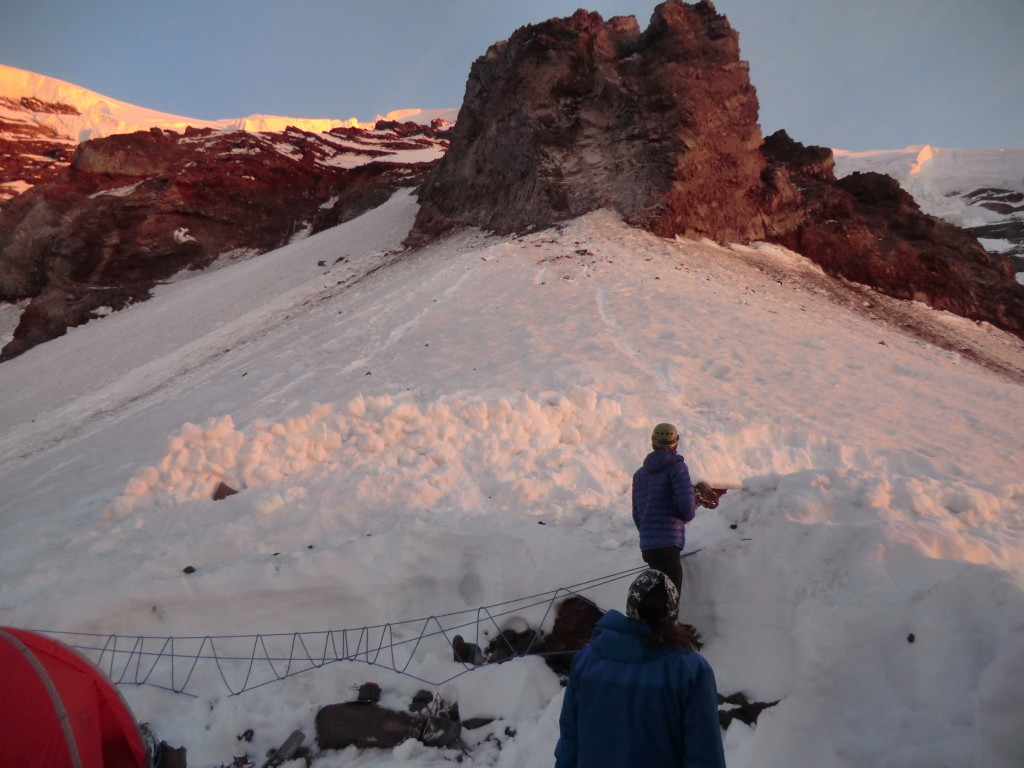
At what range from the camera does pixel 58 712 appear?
3697 millimetres

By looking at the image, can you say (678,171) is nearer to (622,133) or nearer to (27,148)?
(622,133)

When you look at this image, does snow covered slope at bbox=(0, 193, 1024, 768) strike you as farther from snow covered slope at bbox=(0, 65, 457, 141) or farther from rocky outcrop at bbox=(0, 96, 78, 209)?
snow covered slope at bbox=(0, 65, 457, 141)

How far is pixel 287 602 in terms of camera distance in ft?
16.8

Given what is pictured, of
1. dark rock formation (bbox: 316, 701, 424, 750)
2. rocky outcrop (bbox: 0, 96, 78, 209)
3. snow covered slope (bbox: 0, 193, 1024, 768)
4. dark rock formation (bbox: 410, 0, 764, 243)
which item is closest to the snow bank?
snow covered slope (bbox: 0, 193, 1024, 768)

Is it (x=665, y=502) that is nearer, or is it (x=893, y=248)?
(x=665, y=502)

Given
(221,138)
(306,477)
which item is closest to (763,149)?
(306,477)

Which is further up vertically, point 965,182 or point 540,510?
point 965,182

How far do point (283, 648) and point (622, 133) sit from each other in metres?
18.4

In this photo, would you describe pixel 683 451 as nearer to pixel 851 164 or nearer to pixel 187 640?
pixel 187 640

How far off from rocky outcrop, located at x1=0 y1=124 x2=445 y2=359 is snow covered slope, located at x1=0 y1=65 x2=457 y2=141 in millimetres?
43879

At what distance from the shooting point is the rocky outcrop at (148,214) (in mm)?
28047

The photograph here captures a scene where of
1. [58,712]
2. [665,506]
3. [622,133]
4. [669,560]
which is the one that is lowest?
[58,712]

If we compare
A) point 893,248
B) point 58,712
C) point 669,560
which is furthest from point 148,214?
point 669,560

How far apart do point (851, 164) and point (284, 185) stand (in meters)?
59.2
